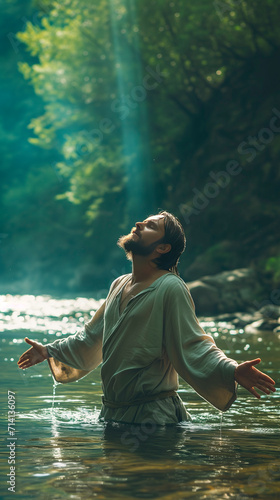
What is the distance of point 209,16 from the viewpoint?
85.5 feet

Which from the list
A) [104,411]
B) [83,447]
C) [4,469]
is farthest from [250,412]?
[4,469]

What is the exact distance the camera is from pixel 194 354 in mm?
5352

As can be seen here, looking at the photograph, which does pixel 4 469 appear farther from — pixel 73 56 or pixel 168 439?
pixel 73 56

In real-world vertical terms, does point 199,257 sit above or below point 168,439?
above

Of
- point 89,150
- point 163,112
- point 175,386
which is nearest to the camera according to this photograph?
point 175,386

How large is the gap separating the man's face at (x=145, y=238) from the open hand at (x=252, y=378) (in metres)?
1.13

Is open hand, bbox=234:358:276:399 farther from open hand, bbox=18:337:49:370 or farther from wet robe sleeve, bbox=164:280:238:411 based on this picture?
open hand, bbox=18:337:49:370

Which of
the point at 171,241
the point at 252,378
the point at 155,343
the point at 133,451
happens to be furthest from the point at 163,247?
the point at 133,451

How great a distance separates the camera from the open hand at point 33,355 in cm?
612

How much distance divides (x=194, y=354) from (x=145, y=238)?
0.90m

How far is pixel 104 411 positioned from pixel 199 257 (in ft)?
62.8

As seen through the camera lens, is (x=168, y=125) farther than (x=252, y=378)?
Yes

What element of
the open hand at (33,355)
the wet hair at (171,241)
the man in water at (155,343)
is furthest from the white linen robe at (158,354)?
the open hand at (33,355)

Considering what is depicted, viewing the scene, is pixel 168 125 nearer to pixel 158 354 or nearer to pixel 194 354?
pixel 158 354
